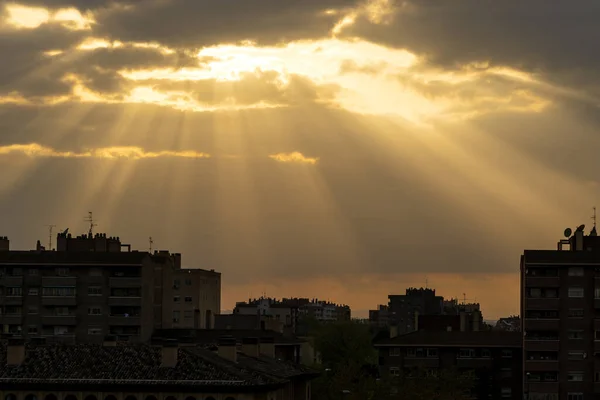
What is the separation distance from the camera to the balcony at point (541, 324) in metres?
194

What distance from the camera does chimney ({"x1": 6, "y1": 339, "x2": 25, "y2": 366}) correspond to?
126 m

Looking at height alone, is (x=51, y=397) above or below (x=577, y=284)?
below

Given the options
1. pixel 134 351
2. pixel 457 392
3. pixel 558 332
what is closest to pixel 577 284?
pixel 558 332

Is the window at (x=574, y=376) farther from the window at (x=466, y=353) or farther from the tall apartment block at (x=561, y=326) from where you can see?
the window at (x=466, y=353)

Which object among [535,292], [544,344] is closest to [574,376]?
[544,344]

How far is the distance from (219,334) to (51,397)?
262 feet

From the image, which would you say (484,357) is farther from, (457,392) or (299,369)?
(299,369)

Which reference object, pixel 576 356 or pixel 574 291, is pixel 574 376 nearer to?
pixel 576 356

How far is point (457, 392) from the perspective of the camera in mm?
172625

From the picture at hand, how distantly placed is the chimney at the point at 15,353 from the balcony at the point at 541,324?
85.2 meters

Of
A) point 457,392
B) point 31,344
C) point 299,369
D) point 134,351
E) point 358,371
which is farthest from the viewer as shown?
point 358,371

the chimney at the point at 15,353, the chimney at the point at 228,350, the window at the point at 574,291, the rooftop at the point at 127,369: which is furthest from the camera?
the window at the point at 574,291

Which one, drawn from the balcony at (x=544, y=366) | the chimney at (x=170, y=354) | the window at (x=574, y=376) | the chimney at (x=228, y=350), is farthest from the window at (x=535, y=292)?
the chimney at (x=170, y=354)

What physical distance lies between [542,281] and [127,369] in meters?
85.6
